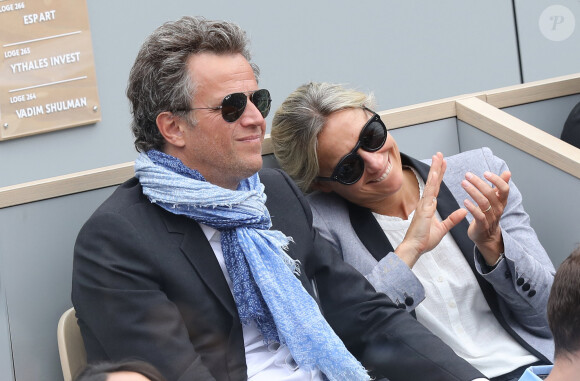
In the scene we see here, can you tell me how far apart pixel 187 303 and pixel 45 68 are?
2682 millimetres

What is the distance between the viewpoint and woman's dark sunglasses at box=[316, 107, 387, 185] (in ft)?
10.5

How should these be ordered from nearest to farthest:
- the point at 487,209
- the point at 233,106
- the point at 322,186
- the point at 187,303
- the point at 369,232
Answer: the point at 187,303 < the point at 233,106 < the point at 487,209 < the point at 369,232 < the point at 322,186

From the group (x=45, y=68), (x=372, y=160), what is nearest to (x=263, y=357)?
(x=372, y=160)

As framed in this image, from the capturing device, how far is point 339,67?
5.45m

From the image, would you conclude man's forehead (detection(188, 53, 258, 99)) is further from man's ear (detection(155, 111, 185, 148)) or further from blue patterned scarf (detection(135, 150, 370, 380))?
blue patterned scarf (detection(135, 150, 370, 380))

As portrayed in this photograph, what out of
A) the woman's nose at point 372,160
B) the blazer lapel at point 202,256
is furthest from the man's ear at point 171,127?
the woman's nose at point 372,160

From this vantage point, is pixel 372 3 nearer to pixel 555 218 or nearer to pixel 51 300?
pixel 555 218

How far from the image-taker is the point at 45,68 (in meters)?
4.93

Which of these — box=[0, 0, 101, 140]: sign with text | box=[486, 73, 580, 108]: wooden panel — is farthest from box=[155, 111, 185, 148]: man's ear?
box=[0, 0, 101, 140]: sign with text

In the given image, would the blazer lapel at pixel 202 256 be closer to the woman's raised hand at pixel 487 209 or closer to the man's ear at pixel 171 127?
the man's ear at pixel 171 127

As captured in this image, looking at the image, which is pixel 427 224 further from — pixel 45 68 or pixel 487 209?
pixel 45 68

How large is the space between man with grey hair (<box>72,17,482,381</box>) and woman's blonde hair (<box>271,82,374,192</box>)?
251 millimetres

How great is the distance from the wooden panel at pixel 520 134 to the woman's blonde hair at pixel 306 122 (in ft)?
1.53

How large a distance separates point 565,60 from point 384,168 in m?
3.04
